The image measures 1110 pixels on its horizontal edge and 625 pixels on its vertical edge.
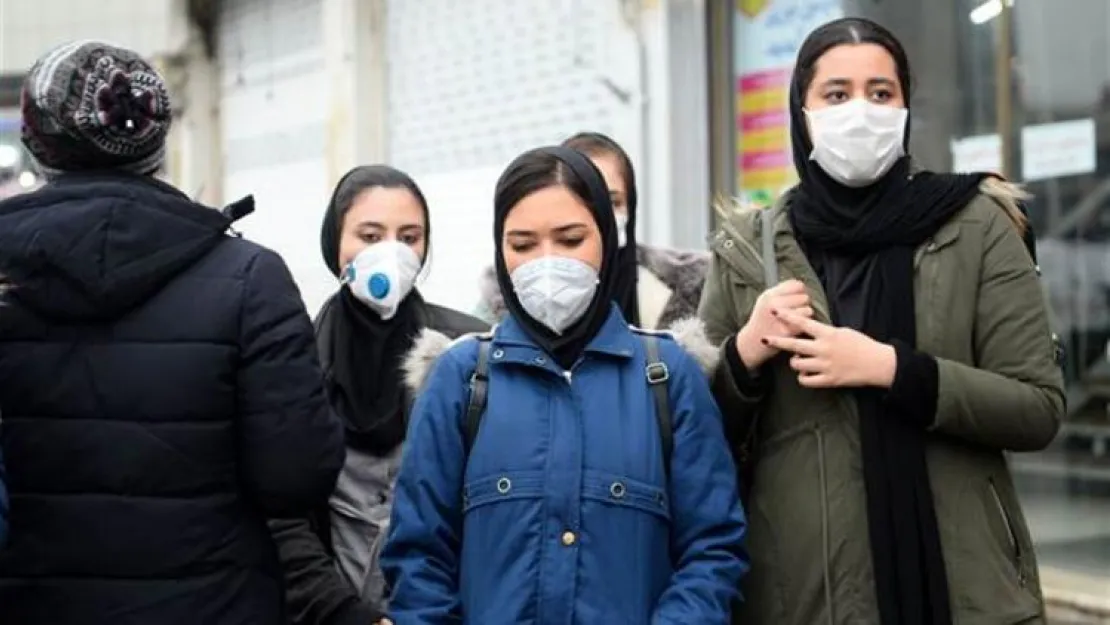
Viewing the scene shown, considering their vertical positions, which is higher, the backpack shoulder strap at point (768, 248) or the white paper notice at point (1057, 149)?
the white paper notice at point (1057, 149)

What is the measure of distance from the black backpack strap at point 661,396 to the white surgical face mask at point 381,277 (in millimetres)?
930

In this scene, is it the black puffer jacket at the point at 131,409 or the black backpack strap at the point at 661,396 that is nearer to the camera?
the black puffer jacket at the point at 131,409

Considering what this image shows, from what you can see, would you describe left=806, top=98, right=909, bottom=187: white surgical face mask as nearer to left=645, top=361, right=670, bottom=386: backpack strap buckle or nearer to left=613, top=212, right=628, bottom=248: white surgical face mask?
left=645, top=361, right=670, bottom=386: backpack strap buckle

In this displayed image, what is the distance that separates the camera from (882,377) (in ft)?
8.48

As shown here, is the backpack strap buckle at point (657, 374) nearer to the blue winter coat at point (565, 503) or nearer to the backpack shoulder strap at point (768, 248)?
the blue winter coat at point (565, 503)

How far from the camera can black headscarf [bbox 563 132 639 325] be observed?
142 inches

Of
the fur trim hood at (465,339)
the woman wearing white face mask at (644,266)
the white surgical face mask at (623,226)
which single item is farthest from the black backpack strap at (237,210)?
the white surgical face mask at (623,226)

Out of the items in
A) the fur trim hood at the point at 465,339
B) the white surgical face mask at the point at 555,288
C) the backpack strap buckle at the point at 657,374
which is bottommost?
the backpack strap buckle at the point at 657,374

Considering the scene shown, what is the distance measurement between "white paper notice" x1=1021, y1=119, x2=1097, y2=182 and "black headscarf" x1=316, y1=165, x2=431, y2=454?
309 centimetres

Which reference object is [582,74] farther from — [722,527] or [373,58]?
[722,527]

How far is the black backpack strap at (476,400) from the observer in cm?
264

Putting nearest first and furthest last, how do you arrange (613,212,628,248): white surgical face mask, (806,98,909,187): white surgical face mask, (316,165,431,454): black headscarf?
(806,98,909,187): white surgical face mask
(316,165,431,454): black headscarf
(613,212,628,248): white surgical face mask

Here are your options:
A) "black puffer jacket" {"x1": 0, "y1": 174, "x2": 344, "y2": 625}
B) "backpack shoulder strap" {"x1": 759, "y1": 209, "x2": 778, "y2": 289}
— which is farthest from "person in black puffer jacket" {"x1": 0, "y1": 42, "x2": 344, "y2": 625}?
"backpack shoulder strap" {"x1": 759, "y1": 209, "x2": 778, "y2": 289}

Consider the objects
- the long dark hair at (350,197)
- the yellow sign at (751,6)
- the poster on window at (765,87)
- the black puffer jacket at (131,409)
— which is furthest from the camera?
the yellow sign at (751,6)
